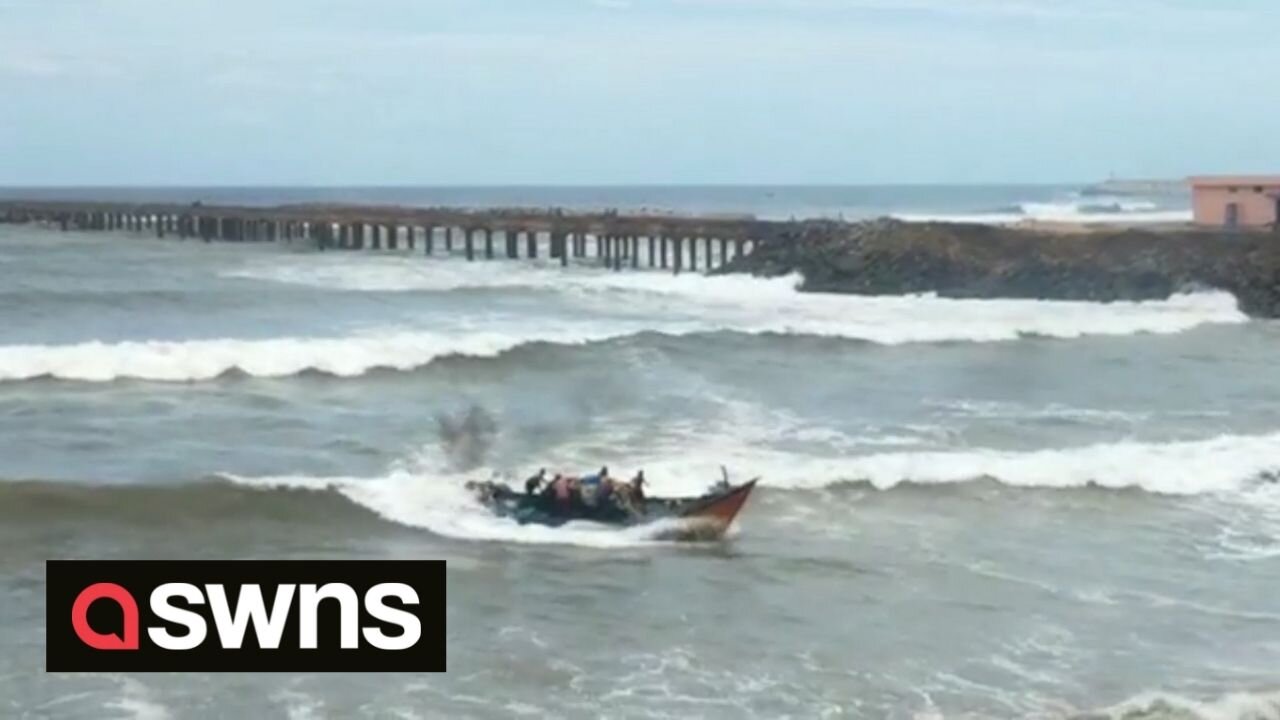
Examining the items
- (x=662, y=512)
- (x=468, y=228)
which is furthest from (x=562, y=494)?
(x=468, y=228)

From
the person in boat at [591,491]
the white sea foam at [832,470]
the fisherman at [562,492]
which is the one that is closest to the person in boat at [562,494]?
the fisherman at [562,492]

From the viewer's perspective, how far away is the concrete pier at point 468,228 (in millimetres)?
60719

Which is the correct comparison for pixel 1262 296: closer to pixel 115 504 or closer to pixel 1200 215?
pixel 1200 215

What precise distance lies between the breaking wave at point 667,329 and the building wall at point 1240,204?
33.7 ft

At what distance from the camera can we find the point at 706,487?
22.1m

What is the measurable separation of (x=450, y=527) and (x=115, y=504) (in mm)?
4040

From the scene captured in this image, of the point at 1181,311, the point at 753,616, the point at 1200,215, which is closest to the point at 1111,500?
the point at 753,616

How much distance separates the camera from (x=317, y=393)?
30422 mm

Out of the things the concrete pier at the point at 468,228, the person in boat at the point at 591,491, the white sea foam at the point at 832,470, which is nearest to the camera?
the person in boat at the point at 591,491

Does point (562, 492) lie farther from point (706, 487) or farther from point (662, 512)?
point (706, 487)

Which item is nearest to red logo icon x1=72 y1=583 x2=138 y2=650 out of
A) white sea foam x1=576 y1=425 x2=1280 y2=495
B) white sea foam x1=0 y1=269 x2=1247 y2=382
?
white sea foam x1=576 y1=425 x2=1280 y2=495

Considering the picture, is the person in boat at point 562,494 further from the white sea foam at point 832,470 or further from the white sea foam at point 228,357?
the white sea foam at point 228,357

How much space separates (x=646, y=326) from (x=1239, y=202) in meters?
23.4

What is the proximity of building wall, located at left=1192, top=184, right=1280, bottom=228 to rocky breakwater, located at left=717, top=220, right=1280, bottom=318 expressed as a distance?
5.07 meters
